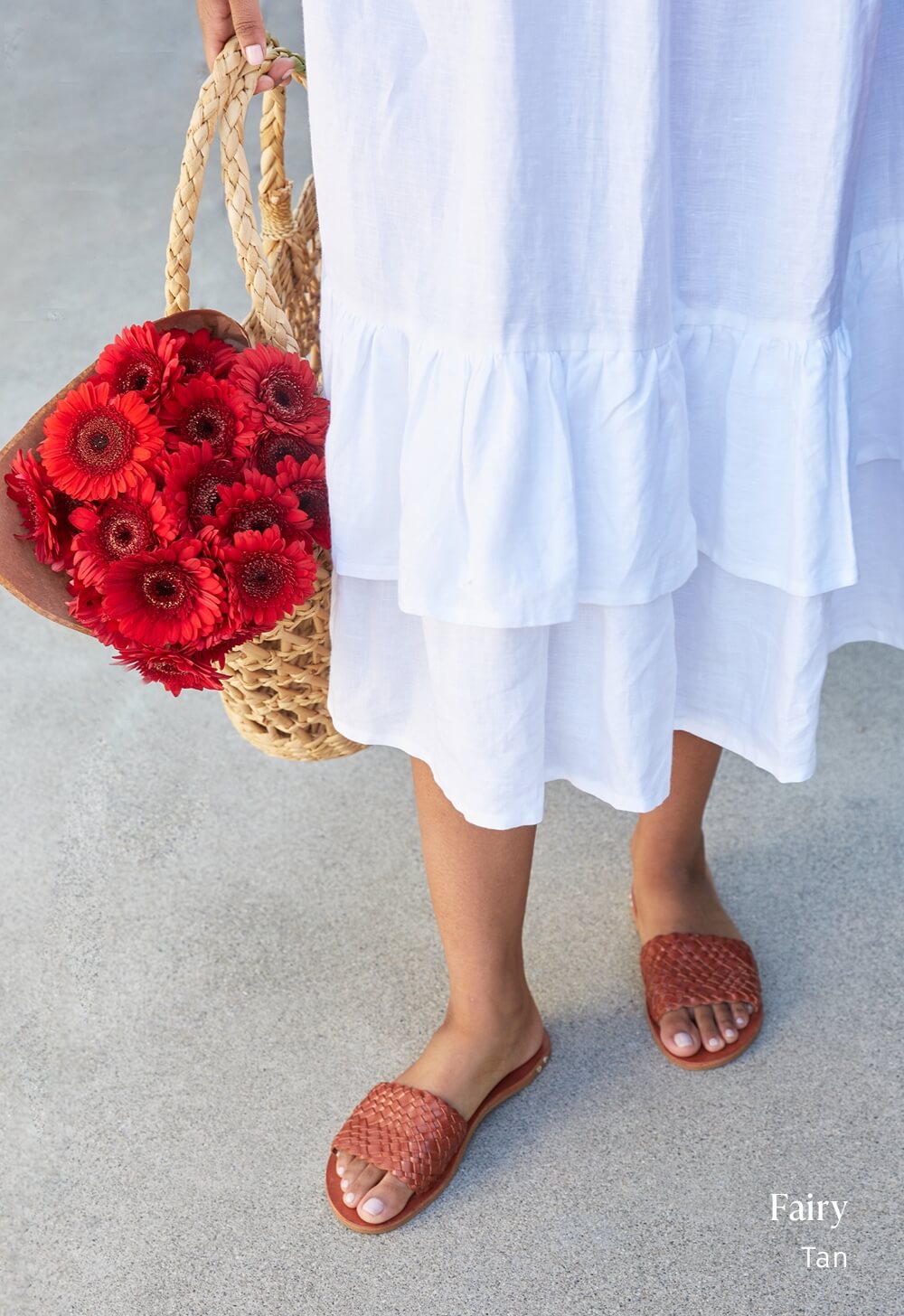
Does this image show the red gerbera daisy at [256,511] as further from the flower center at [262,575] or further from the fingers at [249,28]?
Answer: the fingers at [249,28]

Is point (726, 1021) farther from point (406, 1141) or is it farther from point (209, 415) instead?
point (209, 415)

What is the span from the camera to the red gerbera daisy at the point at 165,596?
679mm

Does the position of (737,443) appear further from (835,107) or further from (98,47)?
(98,47)

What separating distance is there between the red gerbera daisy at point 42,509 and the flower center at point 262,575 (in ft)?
0.37

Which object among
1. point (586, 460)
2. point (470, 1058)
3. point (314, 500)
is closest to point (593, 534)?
point (586, 460)

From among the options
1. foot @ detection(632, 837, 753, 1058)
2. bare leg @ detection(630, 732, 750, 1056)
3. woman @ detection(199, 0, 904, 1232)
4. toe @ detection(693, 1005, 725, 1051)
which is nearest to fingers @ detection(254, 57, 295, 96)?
woman @ detection(199, 0, 904, 1232)

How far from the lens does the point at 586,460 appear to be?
0.67m

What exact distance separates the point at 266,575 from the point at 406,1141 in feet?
1.65

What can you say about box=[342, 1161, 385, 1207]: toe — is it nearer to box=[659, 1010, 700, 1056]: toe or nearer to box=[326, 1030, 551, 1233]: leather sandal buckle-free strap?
box=[326, 1030, 551, 1233]: leather sandal buckle-free strap

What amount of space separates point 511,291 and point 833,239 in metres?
0.18

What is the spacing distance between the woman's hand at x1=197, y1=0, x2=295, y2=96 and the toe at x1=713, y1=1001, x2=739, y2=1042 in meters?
0.81

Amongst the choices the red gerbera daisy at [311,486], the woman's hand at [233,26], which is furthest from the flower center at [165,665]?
the woman's hand at [233,26]

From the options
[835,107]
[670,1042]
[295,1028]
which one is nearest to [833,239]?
[835,107]

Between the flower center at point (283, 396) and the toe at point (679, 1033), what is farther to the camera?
the toe at point (679, 1033)
